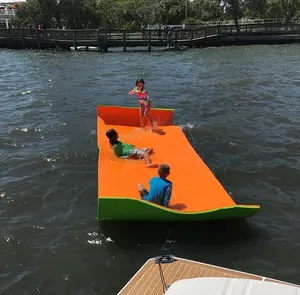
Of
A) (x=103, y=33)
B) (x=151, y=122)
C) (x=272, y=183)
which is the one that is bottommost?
(x=272, y=183)

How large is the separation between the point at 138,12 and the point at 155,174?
59.6 m

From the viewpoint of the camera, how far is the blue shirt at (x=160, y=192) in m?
7.14

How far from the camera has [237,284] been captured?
346 cm

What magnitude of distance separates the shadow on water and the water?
0.06 ft

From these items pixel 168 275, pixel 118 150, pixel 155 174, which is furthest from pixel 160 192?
pixel 118 150

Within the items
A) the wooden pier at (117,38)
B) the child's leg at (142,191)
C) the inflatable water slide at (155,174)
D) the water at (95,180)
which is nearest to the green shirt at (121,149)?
the inflatable water slide at (155,174)

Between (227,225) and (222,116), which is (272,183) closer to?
(227,225)

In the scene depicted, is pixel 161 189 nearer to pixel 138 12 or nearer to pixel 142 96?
pixel 142 96

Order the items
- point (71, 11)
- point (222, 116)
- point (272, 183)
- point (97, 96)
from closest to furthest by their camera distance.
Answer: point (272, 183), point (222, 116), point (97, 96), point (71, 11)

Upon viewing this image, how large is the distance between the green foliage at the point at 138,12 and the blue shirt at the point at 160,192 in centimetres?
4940

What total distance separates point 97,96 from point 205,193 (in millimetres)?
11656

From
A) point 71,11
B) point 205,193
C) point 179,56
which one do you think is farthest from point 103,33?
point 205,193

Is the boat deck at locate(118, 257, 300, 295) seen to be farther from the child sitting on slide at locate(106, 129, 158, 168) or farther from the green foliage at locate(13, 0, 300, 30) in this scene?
the green foliage at locate(13, 0, 300, 30)

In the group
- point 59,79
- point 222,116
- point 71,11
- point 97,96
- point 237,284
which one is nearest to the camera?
point 237,284
